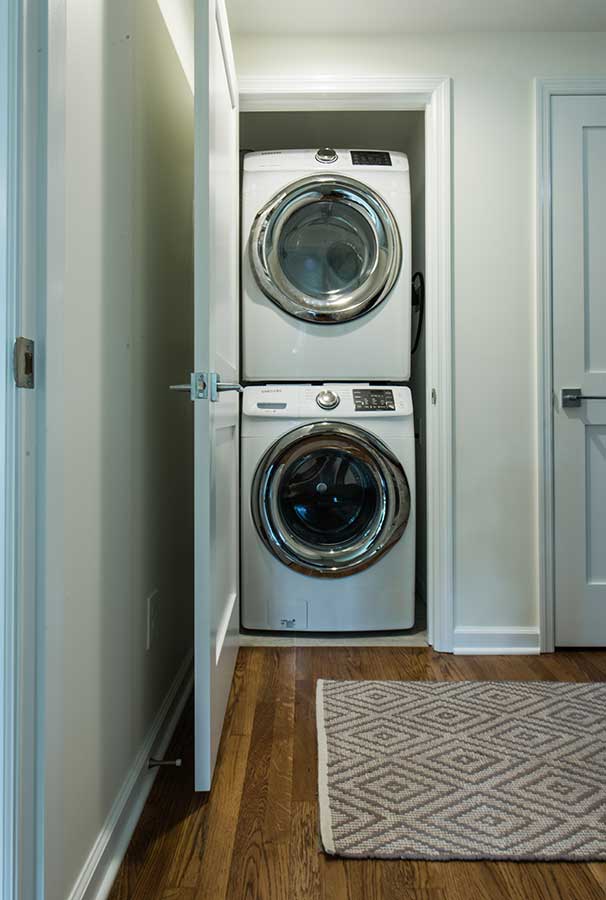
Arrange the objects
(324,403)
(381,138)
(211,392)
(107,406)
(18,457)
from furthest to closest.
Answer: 1. (381,138)
2. (324,403)
3. (211,392)
4. (107,406)
5. (18,457)

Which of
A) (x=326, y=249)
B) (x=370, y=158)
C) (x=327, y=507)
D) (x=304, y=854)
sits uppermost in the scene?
(x=370, y=158)

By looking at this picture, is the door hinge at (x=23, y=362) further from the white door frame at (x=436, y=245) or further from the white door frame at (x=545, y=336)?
the white door frame at (x=545, y=336)

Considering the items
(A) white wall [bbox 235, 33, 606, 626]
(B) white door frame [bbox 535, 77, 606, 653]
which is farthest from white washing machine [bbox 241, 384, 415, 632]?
(B) white door frame [bbox 535, 77, 606, 653]

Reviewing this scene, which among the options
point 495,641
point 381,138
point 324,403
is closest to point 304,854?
point 495,641

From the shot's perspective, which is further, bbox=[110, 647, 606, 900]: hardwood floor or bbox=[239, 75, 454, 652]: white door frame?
bbox=[239, 75, 454, 652]: white door frame

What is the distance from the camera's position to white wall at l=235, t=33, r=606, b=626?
2.17m

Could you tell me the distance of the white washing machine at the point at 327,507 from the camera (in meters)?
2.22

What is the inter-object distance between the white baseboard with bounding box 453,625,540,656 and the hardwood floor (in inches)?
27.9

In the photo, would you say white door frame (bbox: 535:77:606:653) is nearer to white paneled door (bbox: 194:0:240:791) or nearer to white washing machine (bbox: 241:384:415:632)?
white washing machine (bbox: 241:384:415:632)

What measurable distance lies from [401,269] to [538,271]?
49 centimetres

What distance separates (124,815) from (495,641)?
1439 millimetres

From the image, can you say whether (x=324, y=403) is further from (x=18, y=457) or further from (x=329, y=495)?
(x=18, y=457)

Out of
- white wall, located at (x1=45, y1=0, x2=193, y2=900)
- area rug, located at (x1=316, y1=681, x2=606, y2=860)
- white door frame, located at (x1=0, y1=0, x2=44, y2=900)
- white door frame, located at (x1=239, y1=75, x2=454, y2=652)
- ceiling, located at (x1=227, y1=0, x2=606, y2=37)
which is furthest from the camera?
white door frame, located at (x1=239, y1=75, x2=454, y2=652)

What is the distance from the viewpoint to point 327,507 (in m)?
2.29
